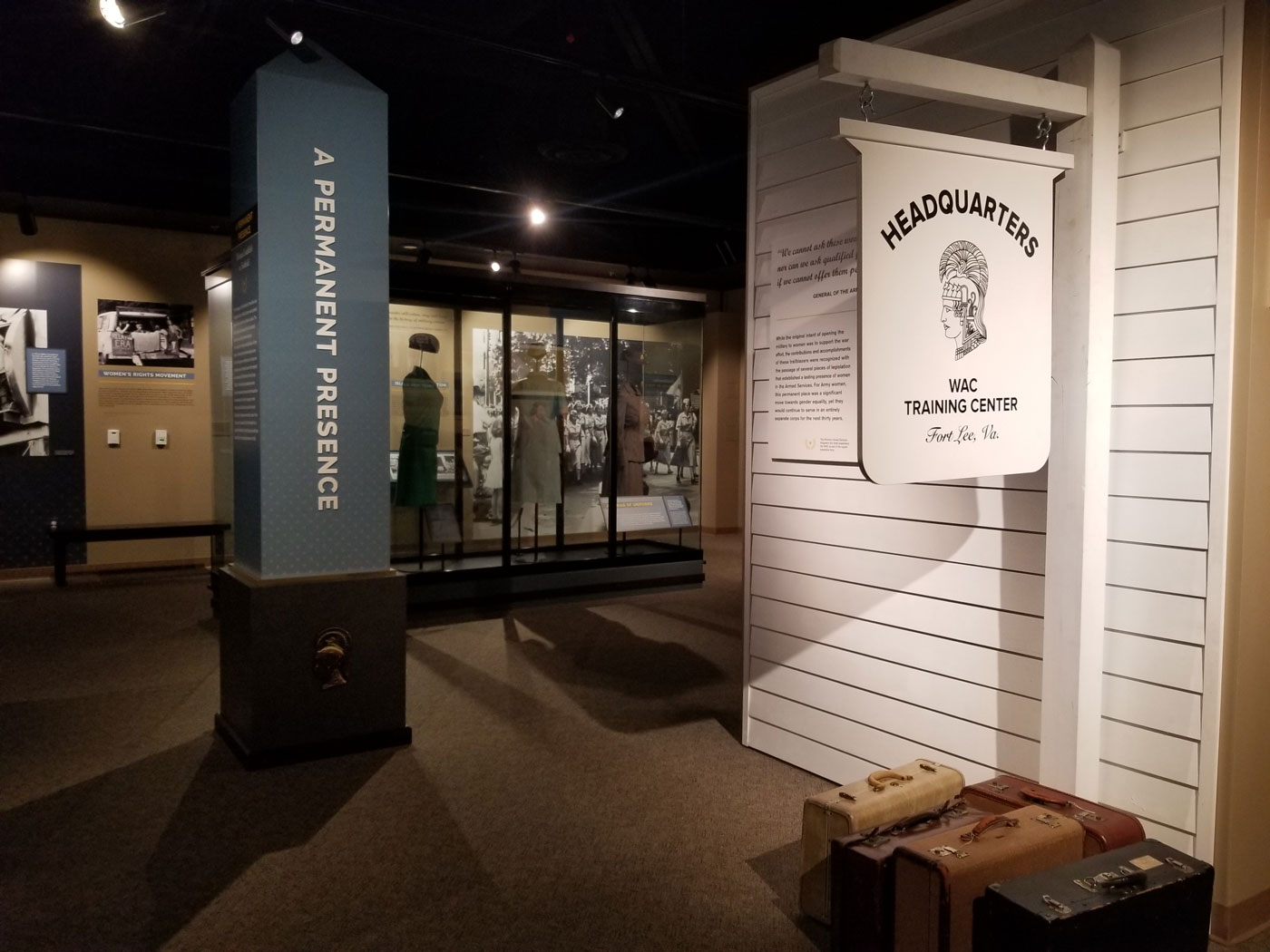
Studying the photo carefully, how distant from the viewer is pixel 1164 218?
2.54m

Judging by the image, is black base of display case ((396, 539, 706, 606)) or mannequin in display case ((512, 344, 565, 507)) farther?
mannequin in display case ((512, 344, 565, 507))

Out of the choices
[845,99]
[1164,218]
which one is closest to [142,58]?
[845,99]

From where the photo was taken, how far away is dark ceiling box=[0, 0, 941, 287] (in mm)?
4625

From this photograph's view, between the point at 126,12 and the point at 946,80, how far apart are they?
152 inches

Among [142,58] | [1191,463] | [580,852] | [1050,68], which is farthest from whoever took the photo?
[142,58]

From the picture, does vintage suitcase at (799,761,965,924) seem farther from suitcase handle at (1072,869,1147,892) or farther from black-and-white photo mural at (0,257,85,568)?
black-and-white photo mural at (0,257,85,568)

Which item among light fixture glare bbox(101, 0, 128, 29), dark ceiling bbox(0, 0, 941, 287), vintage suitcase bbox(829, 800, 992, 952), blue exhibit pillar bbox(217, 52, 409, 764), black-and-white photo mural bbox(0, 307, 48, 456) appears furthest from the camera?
black-and-white photo mural bbox(0, 307, 48, 456)

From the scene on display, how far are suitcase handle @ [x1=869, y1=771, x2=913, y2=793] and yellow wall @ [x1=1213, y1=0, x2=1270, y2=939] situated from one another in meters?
0.87

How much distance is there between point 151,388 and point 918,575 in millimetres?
8268

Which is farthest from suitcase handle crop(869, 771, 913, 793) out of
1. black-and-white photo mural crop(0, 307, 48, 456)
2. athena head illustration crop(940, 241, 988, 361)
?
black-and-white photo mural crop(0, 307, 48, 456)

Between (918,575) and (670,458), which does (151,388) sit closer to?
(670,458)

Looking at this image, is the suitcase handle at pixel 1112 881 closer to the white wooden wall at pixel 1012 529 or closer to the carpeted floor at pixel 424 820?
the white wooden wall at pixel 1012 529

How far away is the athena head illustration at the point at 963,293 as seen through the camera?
2.31m

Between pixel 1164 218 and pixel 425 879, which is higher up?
pixel 1164 218
